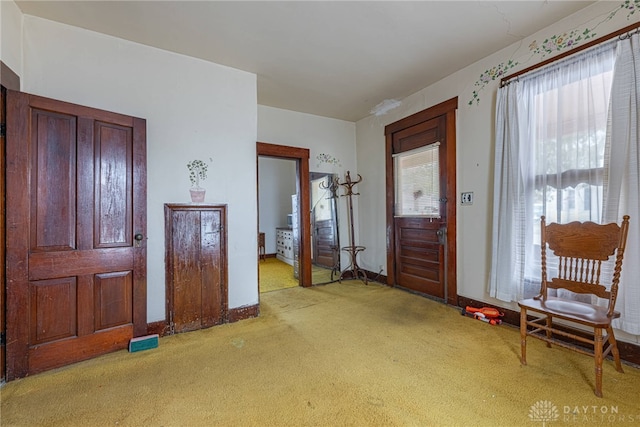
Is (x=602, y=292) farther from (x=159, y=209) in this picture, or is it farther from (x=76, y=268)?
(x=76, y=268)

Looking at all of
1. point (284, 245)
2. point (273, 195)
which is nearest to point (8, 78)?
point (284, 245)

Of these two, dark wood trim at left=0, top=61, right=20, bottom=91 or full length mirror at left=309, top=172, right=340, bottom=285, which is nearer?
dark wood trim at left=0, top=61, right=20, bottom=91

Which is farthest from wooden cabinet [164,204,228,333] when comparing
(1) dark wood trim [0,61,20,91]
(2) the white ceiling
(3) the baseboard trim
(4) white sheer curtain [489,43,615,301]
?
(4) white sheer curtain [489,43,615,301]

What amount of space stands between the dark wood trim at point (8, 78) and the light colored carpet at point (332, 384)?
2062mm

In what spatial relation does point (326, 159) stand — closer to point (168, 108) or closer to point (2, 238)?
point (168, 108)

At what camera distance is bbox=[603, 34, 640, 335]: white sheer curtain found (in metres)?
1.97

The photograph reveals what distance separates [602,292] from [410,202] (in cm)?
226

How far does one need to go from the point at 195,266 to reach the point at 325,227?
110 inches

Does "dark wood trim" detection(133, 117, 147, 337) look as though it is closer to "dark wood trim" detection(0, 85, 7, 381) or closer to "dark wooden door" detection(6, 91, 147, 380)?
"dark wooden door" detection(6, 91, 147, 380)

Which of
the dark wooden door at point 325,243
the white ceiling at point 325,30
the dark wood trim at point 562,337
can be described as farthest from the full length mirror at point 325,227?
the dark wood trim at point 562,337

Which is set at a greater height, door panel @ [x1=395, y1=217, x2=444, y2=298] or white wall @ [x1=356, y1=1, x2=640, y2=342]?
white wall @ [x1=356, y1=1, x2=640, y2=342]

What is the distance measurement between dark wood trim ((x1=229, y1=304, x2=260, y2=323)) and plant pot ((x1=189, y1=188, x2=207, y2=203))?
1.22 meters

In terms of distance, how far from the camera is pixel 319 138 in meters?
4.70

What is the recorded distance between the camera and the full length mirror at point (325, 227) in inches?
192
